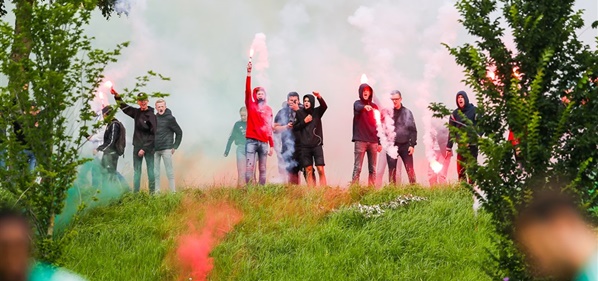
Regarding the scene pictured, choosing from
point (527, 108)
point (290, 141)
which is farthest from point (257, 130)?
point (527, 108)

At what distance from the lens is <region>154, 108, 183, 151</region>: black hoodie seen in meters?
16.2

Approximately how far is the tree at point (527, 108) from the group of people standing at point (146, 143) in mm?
9559

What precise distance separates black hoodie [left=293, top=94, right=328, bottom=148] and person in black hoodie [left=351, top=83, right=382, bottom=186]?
2.44ft

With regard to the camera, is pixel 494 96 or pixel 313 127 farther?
pixel 313 127

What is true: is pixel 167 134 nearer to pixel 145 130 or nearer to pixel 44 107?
pixel 145 130

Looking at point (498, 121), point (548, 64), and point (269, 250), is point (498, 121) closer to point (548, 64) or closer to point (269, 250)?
point (548, 64)

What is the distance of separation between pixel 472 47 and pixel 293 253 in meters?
5.52

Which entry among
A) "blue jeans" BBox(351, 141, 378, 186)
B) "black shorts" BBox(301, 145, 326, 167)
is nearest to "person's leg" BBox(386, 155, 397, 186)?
"blue jeans" BBox(351, 141, 378, 186)

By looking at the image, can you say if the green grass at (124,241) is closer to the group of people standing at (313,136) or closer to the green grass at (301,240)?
the green grass at (301,240)

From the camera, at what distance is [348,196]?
15031mm

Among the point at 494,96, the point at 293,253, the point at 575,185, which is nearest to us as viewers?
the point at 575,185

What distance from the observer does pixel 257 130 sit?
1580 centimetres

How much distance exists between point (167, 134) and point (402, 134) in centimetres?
520

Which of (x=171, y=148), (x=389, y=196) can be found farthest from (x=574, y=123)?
(x=171, y=148)
